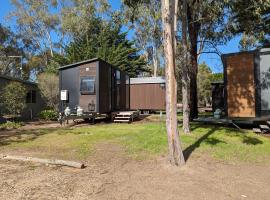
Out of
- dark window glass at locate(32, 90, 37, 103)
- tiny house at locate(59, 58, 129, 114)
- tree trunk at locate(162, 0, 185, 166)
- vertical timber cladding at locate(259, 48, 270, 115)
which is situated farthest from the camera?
dark window glass at locate(32, 90, 37, 103)

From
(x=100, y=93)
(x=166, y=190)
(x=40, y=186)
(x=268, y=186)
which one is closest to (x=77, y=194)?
(x=40, y=186)

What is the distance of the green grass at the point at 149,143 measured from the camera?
8562mm

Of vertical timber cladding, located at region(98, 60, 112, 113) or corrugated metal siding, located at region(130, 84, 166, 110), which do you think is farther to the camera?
corrugated metal siding, located at region(130, 84, 166, 110)

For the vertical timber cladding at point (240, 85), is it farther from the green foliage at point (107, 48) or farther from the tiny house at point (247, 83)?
the green foliage at point (107, 48)

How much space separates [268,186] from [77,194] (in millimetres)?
3568

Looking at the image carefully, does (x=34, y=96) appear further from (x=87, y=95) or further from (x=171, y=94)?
(x=171, y=94)

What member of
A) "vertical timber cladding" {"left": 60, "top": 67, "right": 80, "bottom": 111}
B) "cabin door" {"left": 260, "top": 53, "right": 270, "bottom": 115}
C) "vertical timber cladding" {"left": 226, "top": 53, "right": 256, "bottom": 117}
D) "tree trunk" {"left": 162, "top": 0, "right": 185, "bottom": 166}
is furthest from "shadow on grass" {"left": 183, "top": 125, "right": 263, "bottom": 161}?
"vertical timber cladding" {"left": 60, "top": 67, "right": 80, "bottom": 111}

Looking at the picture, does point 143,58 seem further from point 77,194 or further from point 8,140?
point 77,194

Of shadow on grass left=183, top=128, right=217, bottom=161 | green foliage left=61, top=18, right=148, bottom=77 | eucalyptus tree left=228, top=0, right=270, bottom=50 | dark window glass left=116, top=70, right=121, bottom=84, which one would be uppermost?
green foliage left=61, top=18, right=148, bottom=77

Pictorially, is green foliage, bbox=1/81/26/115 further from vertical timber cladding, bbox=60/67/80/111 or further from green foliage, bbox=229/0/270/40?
green foliage, bbox=229/0/270/40

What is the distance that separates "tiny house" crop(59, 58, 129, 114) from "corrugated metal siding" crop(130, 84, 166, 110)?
316 inches

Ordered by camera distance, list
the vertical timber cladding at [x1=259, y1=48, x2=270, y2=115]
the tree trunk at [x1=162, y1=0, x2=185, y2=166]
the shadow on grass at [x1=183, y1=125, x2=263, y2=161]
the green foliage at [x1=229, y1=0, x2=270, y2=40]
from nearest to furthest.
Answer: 1. the tree trunk at [x1=162, y1=0, x2=185, y2=166]
2. the shadow on grass at [x1=183, y1=125, x2=263, y2=161]
3. the green foliage at [x1=229, y1=0, x2=270, y2=40]
4. the vertical timber cladding at [x1=259, y1=48, x2=270, y2=115]

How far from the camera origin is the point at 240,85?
44.6 feet

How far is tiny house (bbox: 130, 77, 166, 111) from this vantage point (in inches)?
1017
